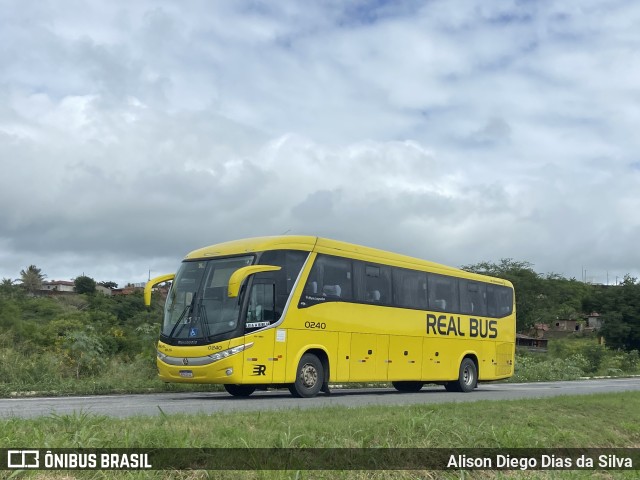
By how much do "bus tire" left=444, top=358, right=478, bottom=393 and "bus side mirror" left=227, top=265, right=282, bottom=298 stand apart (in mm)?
8424

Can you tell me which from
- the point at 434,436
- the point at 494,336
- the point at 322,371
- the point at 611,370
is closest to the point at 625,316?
the point at 611,370

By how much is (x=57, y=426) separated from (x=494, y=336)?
1803cm

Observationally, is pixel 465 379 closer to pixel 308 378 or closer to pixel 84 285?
pixel 308 378

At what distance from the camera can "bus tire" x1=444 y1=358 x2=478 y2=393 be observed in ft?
72.7

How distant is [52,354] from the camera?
1953 centimetres

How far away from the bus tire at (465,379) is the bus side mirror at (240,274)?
27.6 ft

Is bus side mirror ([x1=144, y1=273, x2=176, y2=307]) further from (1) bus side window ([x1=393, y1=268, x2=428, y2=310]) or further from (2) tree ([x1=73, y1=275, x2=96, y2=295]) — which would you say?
(2) tree ([x1=73, y1=275, x2=96, y2=295])

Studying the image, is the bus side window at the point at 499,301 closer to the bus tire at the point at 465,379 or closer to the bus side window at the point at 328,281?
the bus tire at the point at 465,379

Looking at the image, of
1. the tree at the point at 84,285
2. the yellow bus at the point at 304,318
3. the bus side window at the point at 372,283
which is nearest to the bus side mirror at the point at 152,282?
the yellow bus at the point at 304,318

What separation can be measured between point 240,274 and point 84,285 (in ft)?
362

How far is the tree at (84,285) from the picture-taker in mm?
117219

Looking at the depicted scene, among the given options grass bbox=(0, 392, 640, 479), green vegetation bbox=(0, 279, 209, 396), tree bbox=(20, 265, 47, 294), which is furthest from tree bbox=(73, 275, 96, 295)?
grass bbox=(0, 392, 640, 479)

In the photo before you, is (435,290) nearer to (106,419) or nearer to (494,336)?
(494,336)

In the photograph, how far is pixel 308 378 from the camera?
16812 millimetres
